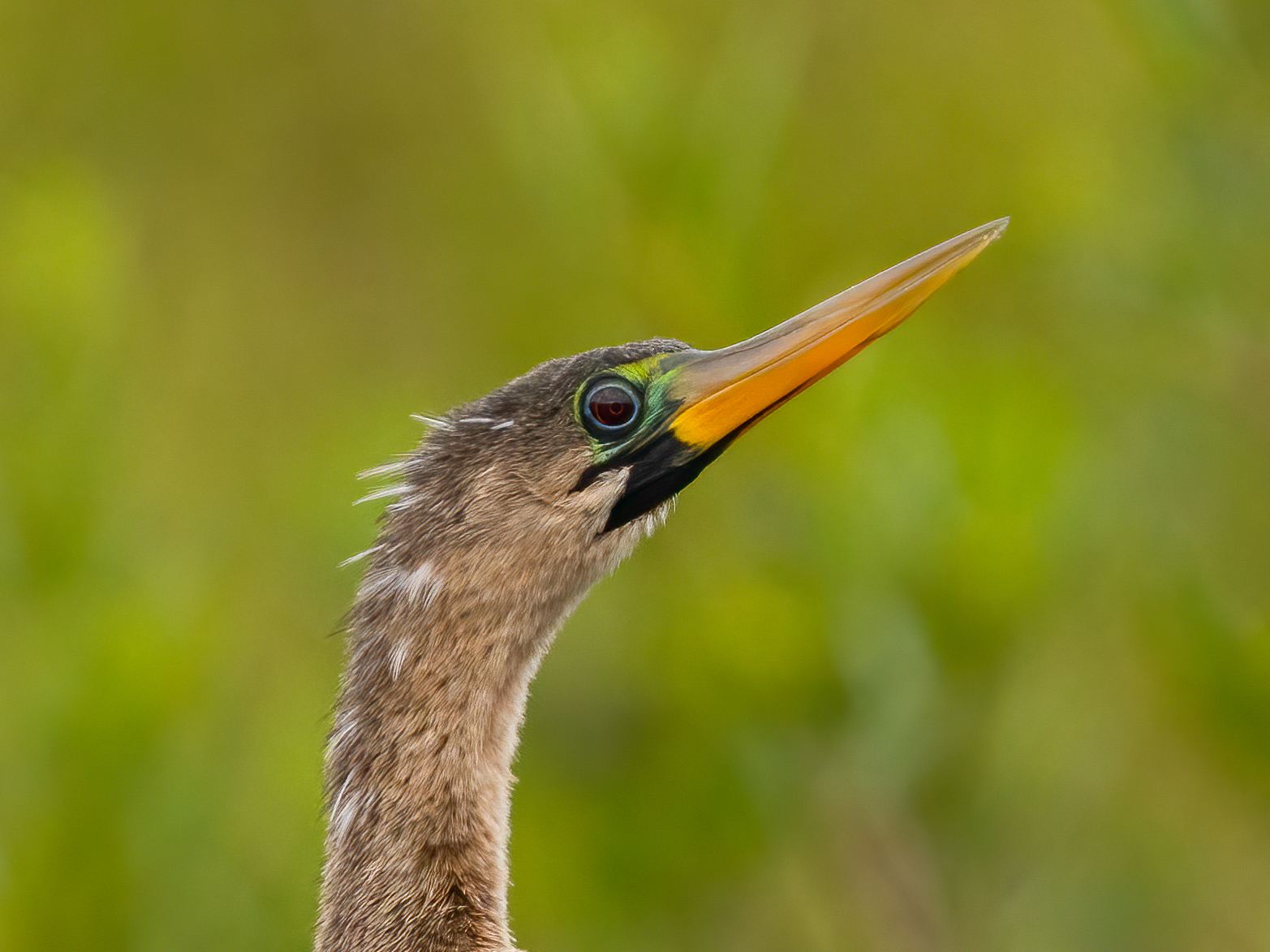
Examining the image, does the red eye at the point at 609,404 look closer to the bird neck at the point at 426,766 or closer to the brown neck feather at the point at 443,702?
the brown neck feather at the point at 443,702

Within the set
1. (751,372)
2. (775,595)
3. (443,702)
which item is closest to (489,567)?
(443,702)

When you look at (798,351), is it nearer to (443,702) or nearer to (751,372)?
(751,372)

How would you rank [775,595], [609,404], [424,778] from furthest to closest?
[775,595] → [609,404] → [424,778]

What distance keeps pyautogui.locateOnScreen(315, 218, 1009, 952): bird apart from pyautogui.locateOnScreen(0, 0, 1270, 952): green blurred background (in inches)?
46.9

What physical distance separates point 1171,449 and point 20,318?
261 cm

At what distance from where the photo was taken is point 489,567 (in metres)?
1.85

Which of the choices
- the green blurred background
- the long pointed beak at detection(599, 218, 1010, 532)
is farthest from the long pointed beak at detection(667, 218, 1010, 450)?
the green blurred background

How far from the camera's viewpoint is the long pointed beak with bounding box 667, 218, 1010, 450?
172 centimetres

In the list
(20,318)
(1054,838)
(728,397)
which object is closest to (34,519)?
(20,318)

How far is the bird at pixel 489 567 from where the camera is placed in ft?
5.77

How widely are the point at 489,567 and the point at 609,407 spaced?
0.26m

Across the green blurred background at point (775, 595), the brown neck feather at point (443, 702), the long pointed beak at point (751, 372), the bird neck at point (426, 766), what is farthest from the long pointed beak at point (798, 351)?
the green blurred background at point (775, 595)

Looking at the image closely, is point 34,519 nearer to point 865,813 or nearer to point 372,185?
point 865,813

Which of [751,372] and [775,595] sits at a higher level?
[775,595]
